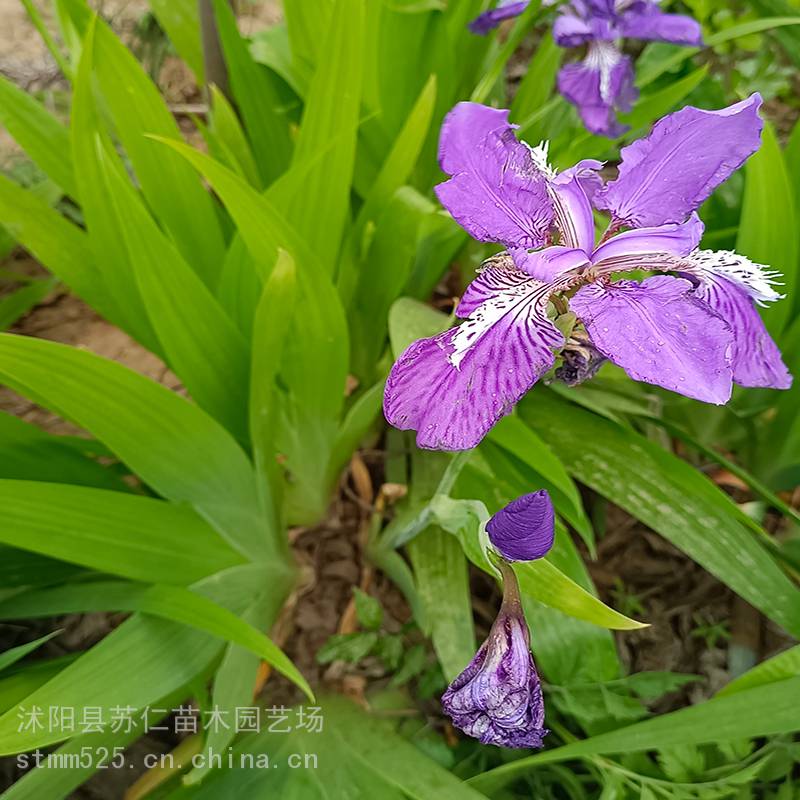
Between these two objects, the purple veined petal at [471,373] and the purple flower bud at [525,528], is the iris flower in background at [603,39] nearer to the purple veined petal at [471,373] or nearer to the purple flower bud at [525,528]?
the purple veined petal at [471,373]

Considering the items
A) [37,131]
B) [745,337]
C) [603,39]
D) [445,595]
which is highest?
[37,131]

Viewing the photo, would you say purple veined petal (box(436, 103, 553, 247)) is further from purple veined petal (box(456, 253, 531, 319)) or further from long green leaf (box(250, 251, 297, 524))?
long green leaf (box(250, 251, 297, 524))

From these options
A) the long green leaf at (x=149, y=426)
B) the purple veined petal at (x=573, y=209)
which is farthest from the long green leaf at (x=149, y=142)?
the purple veined petal at (x=573, y=209)

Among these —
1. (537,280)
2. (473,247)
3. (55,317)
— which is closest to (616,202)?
(537,280)

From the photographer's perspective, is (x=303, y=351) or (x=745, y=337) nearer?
(x=745, y=337)

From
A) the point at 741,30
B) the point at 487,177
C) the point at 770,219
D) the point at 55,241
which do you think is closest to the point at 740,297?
the point at 487,177

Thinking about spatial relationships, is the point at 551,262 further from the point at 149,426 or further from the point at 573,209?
the point at 149,426

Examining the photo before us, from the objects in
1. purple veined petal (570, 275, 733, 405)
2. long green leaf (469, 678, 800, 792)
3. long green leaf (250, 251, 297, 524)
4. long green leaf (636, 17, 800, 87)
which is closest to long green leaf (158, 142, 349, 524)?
long green leaf (250, 251, 297, 524)

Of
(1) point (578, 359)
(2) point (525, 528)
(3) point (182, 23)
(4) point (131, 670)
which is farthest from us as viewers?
(3) point (182, 23)
